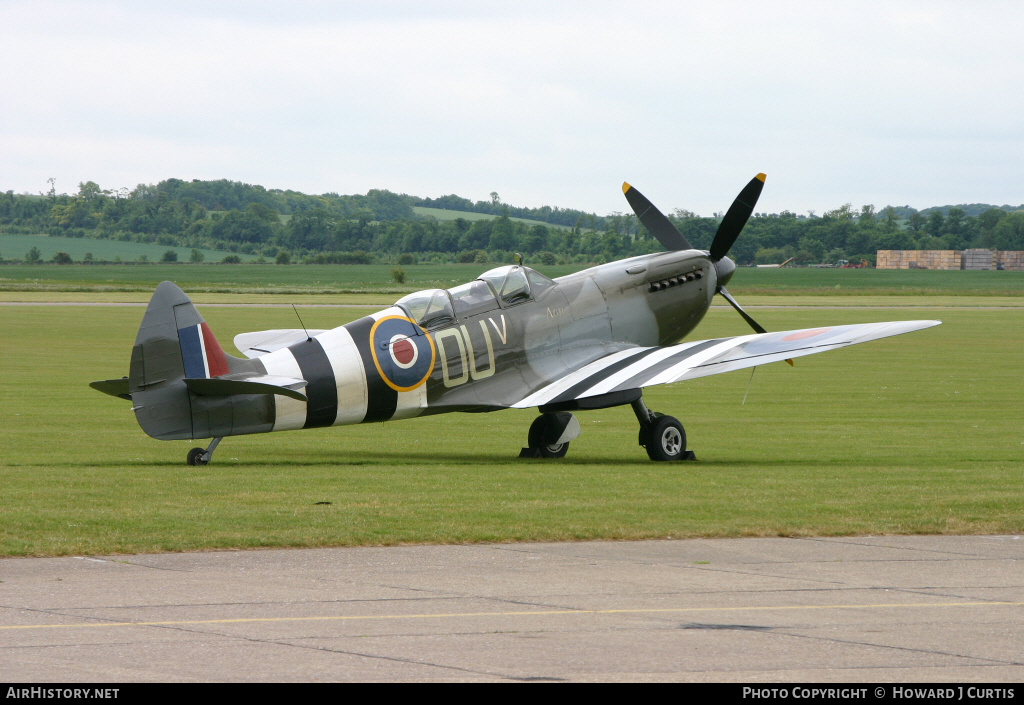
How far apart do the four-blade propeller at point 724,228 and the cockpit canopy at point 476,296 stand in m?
2.93

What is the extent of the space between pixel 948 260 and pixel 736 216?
161660 mm

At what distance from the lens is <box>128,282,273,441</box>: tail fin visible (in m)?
14.7

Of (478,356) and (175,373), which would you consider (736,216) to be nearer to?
(478,356)

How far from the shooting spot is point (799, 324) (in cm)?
5531

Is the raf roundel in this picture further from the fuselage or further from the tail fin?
the tail fin

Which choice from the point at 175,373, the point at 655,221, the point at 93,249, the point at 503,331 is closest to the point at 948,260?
the point at 93,249

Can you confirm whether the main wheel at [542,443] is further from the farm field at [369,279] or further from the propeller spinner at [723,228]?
the farm field at [369,279]

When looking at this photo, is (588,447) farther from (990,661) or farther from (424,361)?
(990,661)

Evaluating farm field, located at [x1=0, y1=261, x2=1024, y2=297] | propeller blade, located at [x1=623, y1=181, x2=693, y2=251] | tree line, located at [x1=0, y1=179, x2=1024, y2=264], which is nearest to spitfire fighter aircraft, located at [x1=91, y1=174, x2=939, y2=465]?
propeller blade, located at [x1=623, y1=181, x2=693, y2=251]

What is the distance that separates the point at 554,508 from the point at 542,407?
15.8 ft

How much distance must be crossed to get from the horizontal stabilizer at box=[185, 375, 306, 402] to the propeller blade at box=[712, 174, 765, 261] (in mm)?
8294

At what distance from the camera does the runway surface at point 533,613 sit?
22.1ft

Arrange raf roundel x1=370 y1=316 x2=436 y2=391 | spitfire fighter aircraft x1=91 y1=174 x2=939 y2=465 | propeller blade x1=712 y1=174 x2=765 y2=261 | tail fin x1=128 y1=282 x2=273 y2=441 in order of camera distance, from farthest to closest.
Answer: propeller blade x1=712 y1=174 x2=765 y2=261 < raf roundel x1=370 y1=316 x2=436 y2=391 < spitfire fighter aircraft x1=91 y1=174 x2=939 y2=465 < tail fin x1=128 y1=282 x2=273 y2=441

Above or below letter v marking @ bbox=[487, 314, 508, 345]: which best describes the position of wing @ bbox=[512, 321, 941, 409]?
below
